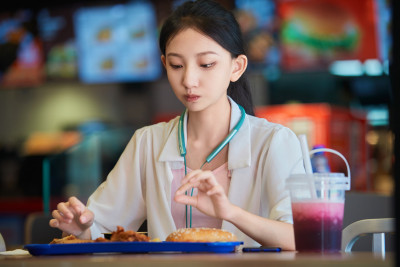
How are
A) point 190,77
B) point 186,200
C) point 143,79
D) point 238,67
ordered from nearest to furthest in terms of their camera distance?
point 186,200, point 190,77, point 238,67, point 143,79

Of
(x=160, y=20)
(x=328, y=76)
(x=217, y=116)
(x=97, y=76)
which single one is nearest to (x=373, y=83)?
(x=328, y=76)

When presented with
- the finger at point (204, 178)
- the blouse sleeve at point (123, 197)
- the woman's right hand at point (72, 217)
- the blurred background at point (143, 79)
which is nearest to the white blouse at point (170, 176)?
the blouse sleeve at point (123, 197)

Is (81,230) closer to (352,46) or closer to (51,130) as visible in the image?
(352,46)

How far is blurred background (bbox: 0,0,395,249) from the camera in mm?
5281

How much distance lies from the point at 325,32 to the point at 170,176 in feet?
12.0

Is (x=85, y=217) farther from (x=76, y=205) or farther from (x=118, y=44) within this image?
(x=118, y=44)

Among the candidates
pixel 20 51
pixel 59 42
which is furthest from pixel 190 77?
pixel 20 51

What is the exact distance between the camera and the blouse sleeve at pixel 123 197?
195 cm

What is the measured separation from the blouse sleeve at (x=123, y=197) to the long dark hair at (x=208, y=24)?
36cm

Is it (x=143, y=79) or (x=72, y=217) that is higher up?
(x=143, y=79)

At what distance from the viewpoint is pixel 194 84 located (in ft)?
5.75

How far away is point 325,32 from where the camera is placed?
17.4ft

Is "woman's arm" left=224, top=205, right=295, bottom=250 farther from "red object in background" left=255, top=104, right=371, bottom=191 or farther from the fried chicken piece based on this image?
"red object in background" left=255, top=104, right=371, bottom=191

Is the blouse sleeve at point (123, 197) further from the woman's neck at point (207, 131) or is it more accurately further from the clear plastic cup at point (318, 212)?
the clear plastic cup at point (318, 212)
